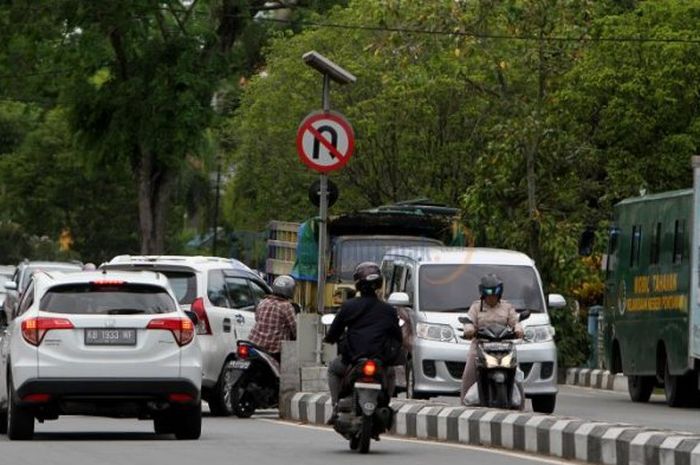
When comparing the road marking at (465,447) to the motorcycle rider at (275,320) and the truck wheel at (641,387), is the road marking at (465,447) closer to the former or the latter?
the motorcycle rider at (275,320)

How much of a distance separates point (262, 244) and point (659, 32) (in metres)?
24.8

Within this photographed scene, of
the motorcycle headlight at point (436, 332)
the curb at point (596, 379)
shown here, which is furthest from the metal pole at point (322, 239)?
the curb at point (596, 379)

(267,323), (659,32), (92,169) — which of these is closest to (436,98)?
(92,169)

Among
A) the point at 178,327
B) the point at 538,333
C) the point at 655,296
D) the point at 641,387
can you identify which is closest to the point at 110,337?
the point at 178,327

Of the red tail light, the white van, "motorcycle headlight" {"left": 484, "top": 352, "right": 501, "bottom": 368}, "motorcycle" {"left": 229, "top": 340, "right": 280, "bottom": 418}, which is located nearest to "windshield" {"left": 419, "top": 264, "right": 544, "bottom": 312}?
the white van

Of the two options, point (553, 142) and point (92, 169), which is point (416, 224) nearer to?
point (553, 142)

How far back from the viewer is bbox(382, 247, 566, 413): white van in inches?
1002

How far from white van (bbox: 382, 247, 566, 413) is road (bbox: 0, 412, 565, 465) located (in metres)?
3.26

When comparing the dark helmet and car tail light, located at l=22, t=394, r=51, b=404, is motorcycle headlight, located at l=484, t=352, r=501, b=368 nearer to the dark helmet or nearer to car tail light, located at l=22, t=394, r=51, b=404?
the dark helmet

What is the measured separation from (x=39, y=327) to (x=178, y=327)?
47.6 inches

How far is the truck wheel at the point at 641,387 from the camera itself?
31531mm

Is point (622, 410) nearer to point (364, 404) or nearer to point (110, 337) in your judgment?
point (110, 337)

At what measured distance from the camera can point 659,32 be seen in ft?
137

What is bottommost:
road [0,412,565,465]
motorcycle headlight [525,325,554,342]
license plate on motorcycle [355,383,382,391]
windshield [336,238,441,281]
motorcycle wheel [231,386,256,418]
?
road [0,412,565,465]
